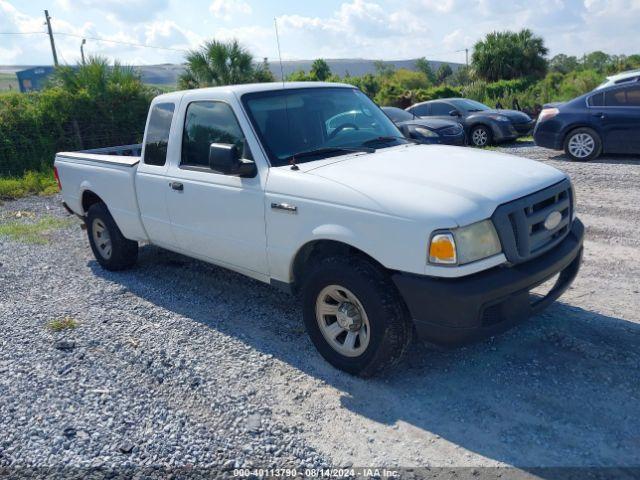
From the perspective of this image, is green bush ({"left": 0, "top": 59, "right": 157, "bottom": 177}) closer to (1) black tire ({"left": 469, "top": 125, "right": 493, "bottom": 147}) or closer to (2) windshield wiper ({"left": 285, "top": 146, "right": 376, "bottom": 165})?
(1) black tire ({"left": 469, "top": 125, "right": 493, "bottom": 147})

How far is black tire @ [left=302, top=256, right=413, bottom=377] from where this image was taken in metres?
3.52

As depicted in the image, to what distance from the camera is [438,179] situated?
3.66m

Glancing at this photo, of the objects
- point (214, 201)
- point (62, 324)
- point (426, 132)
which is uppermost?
point (214, 201)

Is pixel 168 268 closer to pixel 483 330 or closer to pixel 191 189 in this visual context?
pixel 191 189

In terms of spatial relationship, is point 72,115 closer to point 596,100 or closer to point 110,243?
point 110,243

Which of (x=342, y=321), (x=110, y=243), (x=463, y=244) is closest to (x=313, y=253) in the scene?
(x=342, y=321)

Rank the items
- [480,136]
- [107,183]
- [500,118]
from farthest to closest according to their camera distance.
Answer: [480,136] < [500,118] < [107,183]

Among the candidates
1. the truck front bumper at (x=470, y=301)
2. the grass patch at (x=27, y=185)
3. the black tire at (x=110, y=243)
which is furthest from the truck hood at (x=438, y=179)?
the grass patch at (x=27, y=185)

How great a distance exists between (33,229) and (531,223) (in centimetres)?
832

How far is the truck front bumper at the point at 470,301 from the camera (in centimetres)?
324

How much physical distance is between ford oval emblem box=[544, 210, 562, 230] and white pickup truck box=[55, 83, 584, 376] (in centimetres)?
1

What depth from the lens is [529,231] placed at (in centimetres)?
350

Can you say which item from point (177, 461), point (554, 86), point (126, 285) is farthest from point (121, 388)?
point (554, 86)

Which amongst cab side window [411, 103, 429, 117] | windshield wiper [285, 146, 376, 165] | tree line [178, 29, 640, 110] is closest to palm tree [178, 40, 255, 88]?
tree line [178, 29, 640, 110]
